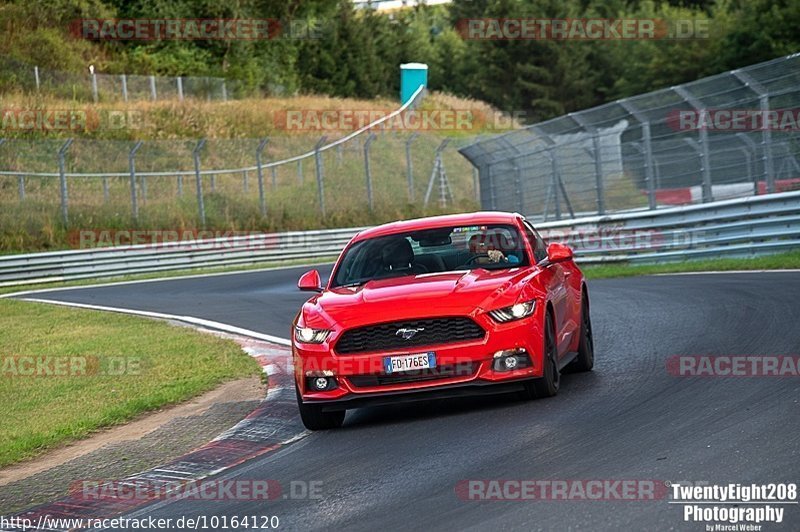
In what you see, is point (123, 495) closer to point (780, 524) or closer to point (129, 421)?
point (129, 421)

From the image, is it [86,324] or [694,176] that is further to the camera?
[694,176]

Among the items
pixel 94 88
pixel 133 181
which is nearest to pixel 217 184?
pixel 133 181

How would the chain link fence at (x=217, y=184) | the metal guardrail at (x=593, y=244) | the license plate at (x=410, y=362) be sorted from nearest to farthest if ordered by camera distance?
1. the license plate at (x=410, y=362)
2. the metal guardrail at (x=593, y=244)
3. the chain link fence at (x=217, y=184)

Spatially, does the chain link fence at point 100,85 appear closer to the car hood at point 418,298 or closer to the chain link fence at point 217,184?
the chain link fence at point 217,184

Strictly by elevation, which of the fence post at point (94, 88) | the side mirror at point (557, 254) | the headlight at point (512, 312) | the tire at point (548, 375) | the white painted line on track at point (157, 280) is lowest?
the white painted line on track at point (157, 280)

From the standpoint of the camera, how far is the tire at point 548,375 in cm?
927

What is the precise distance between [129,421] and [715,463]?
18.0 feet

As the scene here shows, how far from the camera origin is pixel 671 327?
13016mm

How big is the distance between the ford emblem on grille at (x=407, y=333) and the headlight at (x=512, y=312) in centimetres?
52

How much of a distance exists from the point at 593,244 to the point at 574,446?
17.3 meters

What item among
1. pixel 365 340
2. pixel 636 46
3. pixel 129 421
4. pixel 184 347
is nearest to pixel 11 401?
pixel 129 421

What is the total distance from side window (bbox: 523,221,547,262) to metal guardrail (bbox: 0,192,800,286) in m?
8.92

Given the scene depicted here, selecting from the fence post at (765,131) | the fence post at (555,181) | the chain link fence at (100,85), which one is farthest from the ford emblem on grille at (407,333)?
the chain link fence at (100,85)

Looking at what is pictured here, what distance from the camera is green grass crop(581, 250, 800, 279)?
1877cm
